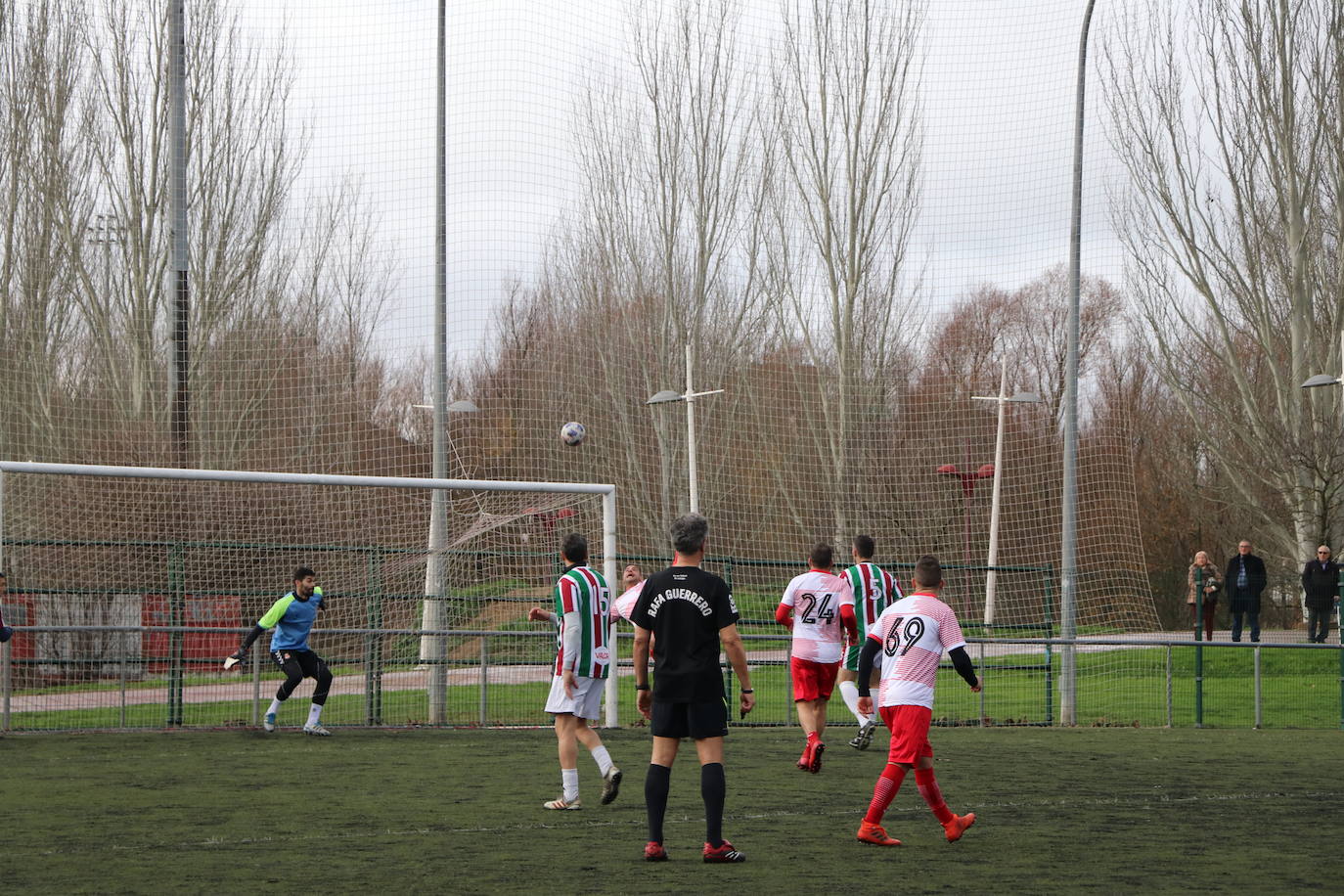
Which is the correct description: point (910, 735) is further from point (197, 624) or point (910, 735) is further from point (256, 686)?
point (197, 624)

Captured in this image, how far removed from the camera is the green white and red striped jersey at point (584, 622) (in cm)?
955

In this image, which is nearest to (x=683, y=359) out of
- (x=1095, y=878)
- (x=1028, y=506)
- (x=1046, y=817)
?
(x=1028, y=506)

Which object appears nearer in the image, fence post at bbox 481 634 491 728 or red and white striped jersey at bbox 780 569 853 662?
red and white striped jersey at bbox 780 569 853 662

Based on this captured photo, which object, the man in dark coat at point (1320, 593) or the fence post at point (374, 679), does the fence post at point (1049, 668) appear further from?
the fence post at point (374, 679)

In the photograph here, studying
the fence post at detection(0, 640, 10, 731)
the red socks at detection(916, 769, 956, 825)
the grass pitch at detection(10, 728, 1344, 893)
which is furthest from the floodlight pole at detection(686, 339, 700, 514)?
the red socks at detection(916, 769, 956, 825)

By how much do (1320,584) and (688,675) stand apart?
637 inches

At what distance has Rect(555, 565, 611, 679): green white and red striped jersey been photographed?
9.55m

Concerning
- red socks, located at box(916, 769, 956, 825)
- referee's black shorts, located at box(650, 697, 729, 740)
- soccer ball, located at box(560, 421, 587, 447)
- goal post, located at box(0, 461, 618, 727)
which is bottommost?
red socks, located at box(916, 769, 956, 825)

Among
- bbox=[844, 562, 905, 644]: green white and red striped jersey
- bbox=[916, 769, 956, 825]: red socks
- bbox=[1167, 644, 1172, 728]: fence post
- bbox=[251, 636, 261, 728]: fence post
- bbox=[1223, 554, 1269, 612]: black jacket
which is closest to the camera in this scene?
bbox=[916, 769, 956, 825]: red socks

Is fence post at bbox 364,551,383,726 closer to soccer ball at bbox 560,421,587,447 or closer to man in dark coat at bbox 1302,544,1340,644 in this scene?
soccer ball at bbox 560,421,587,447

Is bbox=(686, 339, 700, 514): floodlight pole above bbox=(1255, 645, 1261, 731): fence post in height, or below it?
above

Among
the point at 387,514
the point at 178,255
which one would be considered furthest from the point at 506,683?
the point at 178,255

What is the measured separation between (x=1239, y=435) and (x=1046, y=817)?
25.5 m

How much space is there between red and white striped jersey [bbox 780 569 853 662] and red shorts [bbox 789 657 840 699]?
61 mm
